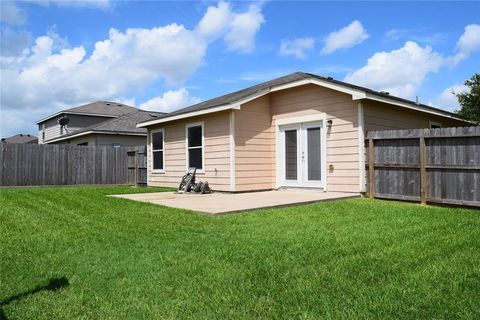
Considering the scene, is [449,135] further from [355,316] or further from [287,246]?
[355,316]

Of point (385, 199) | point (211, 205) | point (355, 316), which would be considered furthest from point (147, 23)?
point (355, 316)

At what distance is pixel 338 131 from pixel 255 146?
111 inches

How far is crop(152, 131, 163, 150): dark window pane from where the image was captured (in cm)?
1587

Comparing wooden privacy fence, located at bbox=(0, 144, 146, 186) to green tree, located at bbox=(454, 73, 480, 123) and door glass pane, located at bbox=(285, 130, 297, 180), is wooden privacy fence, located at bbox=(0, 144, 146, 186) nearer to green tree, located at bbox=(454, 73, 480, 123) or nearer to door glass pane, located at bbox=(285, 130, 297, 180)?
door glass pane, located at bbox=(285, 130, 297, 180)

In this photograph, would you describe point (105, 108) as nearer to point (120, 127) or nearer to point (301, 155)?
point (120, 127)

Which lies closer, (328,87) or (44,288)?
(44,288)

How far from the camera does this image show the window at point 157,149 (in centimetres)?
1585

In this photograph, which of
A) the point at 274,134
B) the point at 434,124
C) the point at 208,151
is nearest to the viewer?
the point at 274,134

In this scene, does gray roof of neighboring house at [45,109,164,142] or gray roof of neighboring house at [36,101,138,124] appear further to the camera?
gray roof of neighboring house at [36,101,138,124]

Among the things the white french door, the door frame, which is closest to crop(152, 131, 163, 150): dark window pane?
the door frame

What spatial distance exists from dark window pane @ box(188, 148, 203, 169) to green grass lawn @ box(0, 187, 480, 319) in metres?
6.20

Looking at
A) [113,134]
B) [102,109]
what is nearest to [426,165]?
[113,134]

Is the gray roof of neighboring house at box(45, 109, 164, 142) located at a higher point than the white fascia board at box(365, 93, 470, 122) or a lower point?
higher

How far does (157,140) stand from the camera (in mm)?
16141
